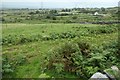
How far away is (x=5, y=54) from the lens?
53.7ft

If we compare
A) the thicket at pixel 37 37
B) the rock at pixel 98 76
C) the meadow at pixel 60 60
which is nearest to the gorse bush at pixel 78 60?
the meadow at pixel 60 60

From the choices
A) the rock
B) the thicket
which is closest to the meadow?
the rock

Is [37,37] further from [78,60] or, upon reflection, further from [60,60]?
[78,60]

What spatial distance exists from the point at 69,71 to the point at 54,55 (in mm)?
1575

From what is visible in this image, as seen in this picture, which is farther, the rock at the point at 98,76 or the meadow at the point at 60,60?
the meadow at the point at 60,60

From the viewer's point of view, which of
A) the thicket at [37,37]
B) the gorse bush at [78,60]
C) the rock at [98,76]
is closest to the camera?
the rock at [98,76]

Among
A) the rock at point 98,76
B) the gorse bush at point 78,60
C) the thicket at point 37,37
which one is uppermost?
the thicket at point 37,37

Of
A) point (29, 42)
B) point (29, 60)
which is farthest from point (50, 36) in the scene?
point (29, 60)

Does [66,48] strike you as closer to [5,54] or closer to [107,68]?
[107,68]

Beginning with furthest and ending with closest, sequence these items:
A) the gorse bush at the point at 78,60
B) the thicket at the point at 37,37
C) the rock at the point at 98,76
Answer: the thicket at the point at 37,37, the gorse bush at the point at 78,60, the rock at the point at 98,76

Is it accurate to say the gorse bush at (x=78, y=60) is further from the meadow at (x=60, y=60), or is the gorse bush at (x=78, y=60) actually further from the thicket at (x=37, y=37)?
the thicket at (x=37, y=37)

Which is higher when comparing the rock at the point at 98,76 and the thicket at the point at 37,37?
the thicket at the point at 37,37

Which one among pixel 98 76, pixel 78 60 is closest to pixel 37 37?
pixel 78 60

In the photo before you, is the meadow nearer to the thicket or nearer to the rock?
the rock
